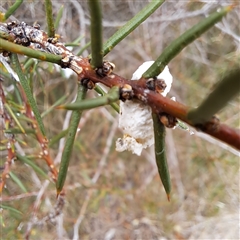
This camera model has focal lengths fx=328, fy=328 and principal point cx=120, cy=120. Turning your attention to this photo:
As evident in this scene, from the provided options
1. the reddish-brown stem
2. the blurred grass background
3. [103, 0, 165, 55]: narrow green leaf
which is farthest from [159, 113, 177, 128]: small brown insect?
the blurred grass background

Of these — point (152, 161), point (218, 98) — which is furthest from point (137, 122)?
point (152, 161)

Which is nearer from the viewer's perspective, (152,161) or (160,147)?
(160,147)

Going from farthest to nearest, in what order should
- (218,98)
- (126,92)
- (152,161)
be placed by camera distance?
1. (152,161)
2. (126,92)
3. (218,98)

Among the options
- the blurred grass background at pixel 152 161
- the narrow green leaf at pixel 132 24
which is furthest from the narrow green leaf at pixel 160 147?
the blurred grass background at pixel 152 161

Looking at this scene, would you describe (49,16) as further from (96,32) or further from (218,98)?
(218,98)

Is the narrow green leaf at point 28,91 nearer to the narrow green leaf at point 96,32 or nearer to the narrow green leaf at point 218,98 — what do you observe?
the narrow green leaf at point 96,32

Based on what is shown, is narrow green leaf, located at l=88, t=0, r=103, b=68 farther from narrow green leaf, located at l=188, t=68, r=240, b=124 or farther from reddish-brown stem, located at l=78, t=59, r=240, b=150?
narrow green leaf, located at l=188, t=68, r=240, b=124

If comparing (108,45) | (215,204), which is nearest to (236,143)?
(108,45)
